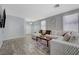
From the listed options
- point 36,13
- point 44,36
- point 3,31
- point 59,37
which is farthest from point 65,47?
point 3,31

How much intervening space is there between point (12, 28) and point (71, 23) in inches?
64.6

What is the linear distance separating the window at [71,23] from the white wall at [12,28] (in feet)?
4.05

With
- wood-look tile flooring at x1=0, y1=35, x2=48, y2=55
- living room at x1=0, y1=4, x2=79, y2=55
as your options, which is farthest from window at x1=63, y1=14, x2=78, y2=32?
wood-look tile flooring at x1=0, y1=35, x2=48, y2=55

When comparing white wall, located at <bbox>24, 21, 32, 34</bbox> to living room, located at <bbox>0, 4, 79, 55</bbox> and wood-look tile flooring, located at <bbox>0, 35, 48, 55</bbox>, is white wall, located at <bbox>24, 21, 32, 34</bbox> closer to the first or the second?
living room, located at <bbox>0, 4, 79, 55</bbox>

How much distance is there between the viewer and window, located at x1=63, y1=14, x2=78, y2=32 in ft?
6.55

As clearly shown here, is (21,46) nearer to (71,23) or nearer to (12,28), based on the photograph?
(12,28)

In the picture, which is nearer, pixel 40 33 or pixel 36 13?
pixel 36 13

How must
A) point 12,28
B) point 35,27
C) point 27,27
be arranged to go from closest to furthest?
point 12,28
point 27,27
point 35,27

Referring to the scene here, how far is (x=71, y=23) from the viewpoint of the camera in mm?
2111

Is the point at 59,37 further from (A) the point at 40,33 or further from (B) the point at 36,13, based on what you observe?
(B) the point at 36,13

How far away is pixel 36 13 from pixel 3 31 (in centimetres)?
73

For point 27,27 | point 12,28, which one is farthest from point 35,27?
point 12,28

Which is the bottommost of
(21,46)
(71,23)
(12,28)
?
(21,46)
